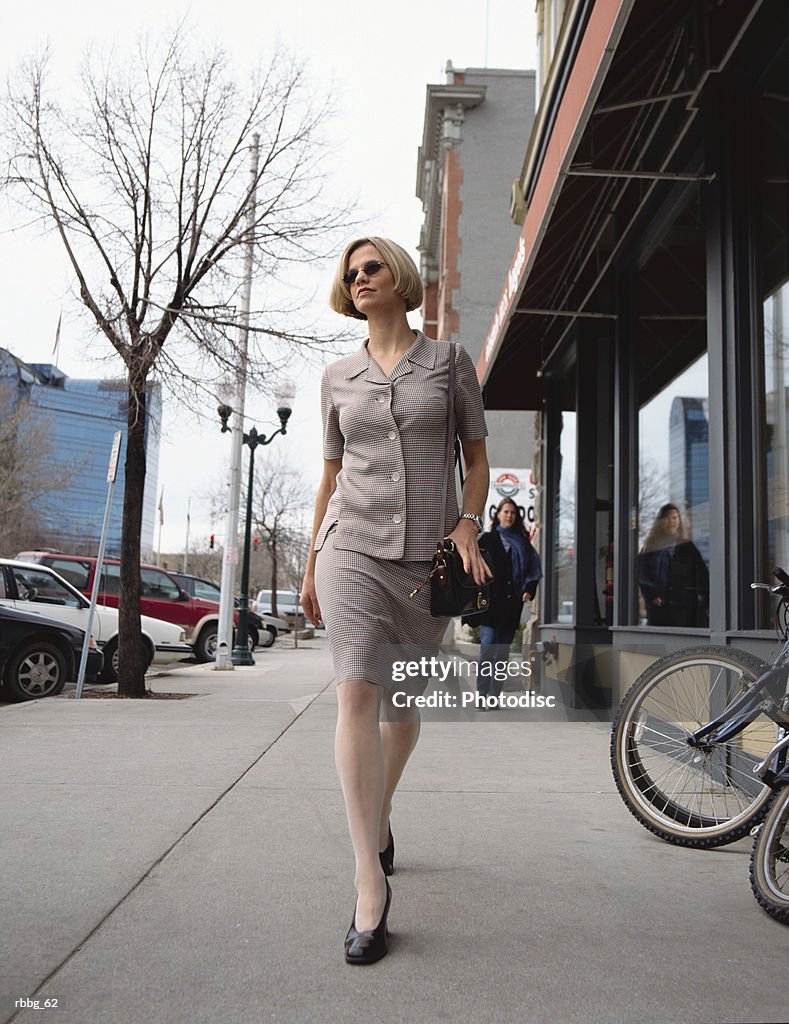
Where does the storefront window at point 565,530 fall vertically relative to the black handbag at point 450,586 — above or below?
above

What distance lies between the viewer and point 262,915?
2.81 m

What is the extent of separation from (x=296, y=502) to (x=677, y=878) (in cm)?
5116

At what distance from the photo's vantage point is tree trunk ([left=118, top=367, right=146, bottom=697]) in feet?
34.5

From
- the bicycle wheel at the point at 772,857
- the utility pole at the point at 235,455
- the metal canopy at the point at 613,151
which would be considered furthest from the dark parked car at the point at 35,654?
the bicycle wheel at the point at 772,857

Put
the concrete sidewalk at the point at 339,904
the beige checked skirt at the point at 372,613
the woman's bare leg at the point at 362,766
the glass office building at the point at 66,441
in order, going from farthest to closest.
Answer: the glass office building at the point at 66,441, the beige checked skirt at the point at 372,613, the woman's bare leg at the point at 362,766, the concrete sidewalk at the point at 339,904

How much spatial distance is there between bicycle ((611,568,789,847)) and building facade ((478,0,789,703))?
2.66ft

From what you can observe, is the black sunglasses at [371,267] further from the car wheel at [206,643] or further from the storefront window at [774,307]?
the car wheel at [206,643]

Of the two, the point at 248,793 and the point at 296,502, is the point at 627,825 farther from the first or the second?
the point at 296,502

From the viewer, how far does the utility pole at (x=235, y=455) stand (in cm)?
1148

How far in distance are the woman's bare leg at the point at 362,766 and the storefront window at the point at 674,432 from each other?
4373 millimetres

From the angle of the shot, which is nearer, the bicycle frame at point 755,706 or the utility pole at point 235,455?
the bicycle frame at point 755,706

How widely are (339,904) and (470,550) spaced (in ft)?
3.74

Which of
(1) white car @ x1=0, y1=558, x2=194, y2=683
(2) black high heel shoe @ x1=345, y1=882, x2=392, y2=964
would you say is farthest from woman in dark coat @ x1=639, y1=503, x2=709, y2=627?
(1) white car @ x1=0, y1=558, x2=194, y2=683

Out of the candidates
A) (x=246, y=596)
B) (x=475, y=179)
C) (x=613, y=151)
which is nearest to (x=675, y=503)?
(x=613, y=151)
